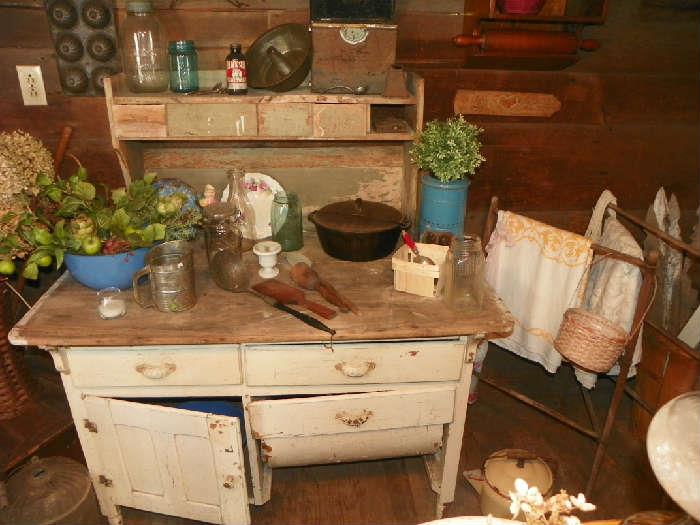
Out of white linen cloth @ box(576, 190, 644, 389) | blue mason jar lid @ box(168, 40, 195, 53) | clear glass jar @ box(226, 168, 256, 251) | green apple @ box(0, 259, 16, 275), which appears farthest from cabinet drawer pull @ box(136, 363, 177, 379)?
white linen cloth @ box(576, 190, 644, 389)

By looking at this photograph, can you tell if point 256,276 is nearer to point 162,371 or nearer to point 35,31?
point 162,371

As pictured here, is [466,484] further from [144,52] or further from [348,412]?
[144,52]

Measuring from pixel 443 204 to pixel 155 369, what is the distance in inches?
42.9

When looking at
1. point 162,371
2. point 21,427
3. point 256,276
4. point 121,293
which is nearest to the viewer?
point 162,371

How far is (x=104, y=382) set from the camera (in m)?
1.61

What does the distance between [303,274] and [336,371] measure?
329mm

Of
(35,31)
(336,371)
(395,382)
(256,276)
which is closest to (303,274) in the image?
(256,276)

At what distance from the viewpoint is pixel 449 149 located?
1.88m

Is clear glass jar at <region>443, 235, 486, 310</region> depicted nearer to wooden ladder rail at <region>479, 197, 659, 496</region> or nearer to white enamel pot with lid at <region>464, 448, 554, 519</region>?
wooden ladder rail at <region>479, 197, 659, 496</region>

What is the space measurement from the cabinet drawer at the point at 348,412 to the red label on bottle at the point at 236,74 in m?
1.03

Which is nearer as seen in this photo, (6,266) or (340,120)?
(6,266)

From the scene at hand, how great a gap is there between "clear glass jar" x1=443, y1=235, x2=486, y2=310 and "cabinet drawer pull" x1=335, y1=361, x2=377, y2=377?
0.31 m

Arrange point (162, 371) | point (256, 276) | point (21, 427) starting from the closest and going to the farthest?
point (162, 371), point (256, 276), point (21, 427)

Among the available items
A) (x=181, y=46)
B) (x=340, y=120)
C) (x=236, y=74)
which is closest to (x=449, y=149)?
(x=340, y=120)
